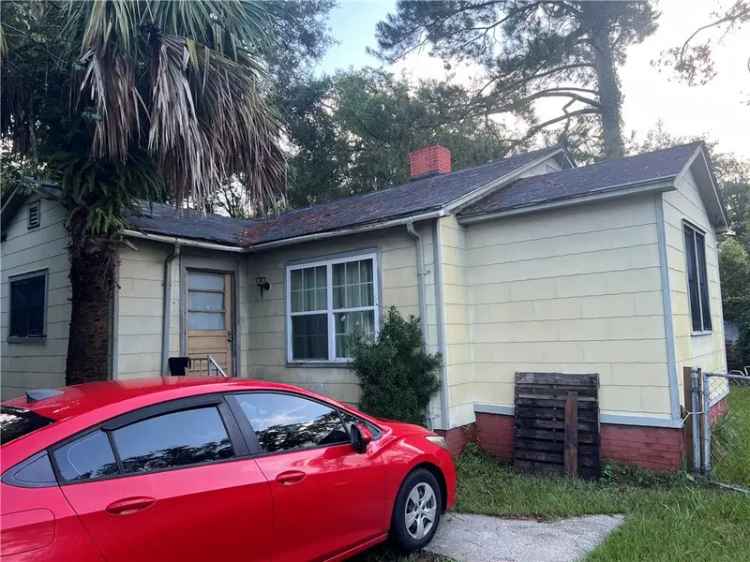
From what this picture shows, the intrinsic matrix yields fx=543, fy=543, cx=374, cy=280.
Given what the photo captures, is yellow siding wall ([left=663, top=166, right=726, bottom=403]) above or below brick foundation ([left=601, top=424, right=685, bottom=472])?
above

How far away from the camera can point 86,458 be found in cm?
274

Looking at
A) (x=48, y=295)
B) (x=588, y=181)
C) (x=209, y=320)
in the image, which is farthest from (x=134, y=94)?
(x=588, y=181)

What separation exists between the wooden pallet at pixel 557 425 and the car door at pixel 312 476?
Result: 351 cm

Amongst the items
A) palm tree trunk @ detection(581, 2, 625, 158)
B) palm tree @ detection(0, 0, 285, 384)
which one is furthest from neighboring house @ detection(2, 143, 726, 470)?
palm tree trunk @ detection(581, 2, 625, 158)

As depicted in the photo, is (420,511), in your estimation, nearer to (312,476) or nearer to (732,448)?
(312,476)

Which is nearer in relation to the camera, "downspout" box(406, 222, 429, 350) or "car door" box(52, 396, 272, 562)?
"car door" box(52, 396, 272, 562)

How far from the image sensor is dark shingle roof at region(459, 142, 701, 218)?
679 cm

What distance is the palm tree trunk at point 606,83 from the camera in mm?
17109

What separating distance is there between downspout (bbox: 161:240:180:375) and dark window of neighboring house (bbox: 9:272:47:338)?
2384 millimetres

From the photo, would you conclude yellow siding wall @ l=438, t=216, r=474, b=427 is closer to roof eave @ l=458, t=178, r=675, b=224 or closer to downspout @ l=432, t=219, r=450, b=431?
downspout @ l=432, t=219, r=450, b=431

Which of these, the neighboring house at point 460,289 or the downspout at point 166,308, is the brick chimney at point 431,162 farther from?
the downspout at point 166,308

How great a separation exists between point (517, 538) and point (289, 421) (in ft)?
8.00

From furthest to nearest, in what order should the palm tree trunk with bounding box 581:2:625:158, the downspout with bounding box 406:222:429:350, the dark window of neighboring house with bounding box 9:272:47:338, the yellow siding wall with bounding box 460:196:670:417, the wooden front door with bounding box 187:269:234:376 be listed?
1. the palm tree trunk with bounding box 581:2:625:158
2. the dark window of neighboring house with bounding box 9:272:47:338
3. the wooden front door with bounding box 187:269:234:376
4. the downspout with bounding box 406:222:429:350
5. the yellow siding wall with bounding box 460:196:670:417

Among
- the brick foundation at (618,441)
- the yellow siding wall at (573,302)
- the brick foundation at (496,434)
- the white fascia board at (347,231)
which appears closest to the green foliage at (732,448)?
the brick foundation at (618,441)
